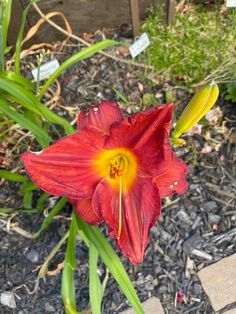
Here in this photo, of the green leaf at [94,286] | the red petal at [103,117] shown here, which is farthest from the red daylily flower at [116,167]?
the green leaf at [94,286]

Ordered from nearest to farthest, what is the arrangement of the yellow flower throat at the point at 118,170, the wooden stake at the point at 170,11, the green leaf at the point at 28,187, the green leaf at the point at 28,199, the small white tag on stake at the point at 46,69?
the yellow flower throat at the point at 118,170 → the green leaf at the point at 28,187 → the green leaf at the point at 28,199 → the small white tag on stake at the point at 46,69 → the wooden stake at the point at 170,11

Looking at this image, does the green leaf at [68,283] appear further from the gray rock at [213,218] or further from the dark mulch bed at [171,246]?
the gray rock at [213,218]

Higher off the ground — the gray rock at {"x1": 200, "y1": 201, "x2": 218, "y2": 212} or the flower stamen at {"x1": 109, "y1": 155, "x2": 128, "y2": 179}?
the flower stamen at {"x1": 109, "y1": 155, "x2": 128, "y2": 179}

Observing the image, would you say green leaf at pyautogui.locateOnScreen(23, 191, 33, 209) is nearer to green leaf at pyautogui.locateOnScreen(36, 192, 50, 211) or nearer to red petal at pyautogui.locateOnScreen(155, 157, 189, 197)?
green leaf at pyautogui.locateOnScreen(36, 192, 50, 211)

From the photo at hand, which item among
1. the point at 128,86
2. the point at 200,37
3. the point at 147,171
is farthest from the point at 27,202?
the point at 200,37

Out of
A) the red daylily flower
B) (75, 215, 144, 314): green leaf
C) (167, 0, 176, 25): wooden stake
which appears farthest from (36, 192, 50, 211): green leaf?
(167, 0, 176, 25): wooden stake

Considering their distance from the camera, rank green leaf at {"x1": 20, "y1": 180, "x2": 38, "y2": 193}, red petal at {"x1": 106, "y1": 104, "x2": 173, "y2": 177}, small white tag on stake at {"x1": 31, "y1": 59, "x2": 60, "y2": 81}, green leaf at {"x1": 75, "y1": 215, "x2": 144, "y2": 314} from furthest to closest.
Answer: small white tag on stake at {"x1": 31, "y1": 59, "x2": 60, "y2": 81}, green leaf at {"x1": 20, "y1": 180, "x2": 38, "y2": 193}, green leaf at {"x1": 75, "y1": 215, "x2": 144, "y2": 314}, red petal at {"x1": 106, "y1": 104, "x2": 173, "y2": 177}
